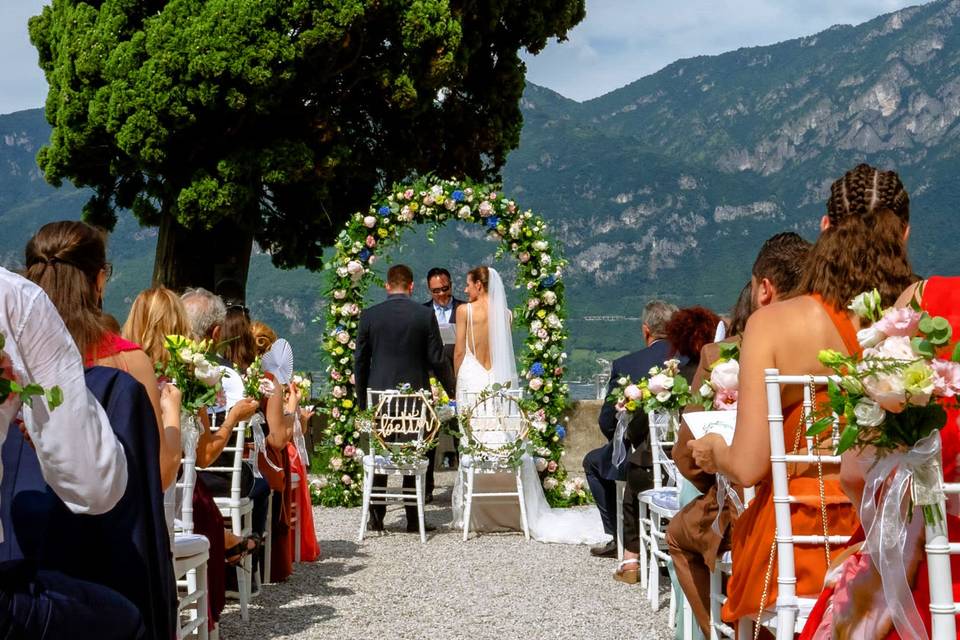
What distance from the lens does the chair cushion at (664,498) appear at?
20.9ft

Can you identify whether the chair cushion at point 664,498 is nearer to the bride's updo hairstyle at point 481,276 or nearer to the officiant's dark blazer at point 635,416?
the officiant's dark blazer at point 635,416

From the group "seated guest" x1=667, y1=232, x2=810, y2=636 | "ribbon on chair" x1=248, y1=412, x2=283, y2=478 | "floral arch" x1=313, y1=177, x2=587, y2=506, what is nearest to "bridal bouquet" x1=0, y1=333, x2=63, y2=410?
"seated guest" x1=667, y1=232, x2=810, y2=636

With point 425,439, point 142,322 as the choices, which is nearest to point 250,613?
point 142,322

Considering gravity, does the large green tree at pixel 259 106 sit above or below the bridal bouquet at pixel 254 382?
above

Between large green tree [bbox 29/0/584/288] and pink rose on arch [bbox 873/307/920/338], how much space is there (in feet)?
48.8

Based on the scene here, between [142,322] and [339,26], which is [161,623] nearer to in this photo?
[142,322]

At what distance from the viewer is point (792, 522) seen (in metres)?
3.73

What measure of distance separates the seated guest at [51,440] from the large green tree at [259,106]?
47.4ft

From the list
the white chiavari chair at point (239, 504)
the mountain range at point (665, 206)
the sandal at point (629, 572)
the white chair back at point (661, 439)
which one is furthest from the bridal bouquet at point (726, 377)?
the mountain range at point (665, 206)

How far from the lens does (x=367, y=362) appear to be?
11070 mm

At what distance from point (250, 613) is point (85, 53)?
12.4 metres

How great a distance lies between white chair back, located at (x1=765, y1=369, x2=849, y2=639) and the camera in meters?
3.40

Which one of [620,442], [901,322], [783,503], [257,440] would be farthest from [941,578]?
[620,442]

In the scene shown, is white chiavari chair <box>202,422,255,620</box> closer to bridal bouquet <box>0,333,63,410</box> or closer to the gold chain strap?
the gold chain strap
